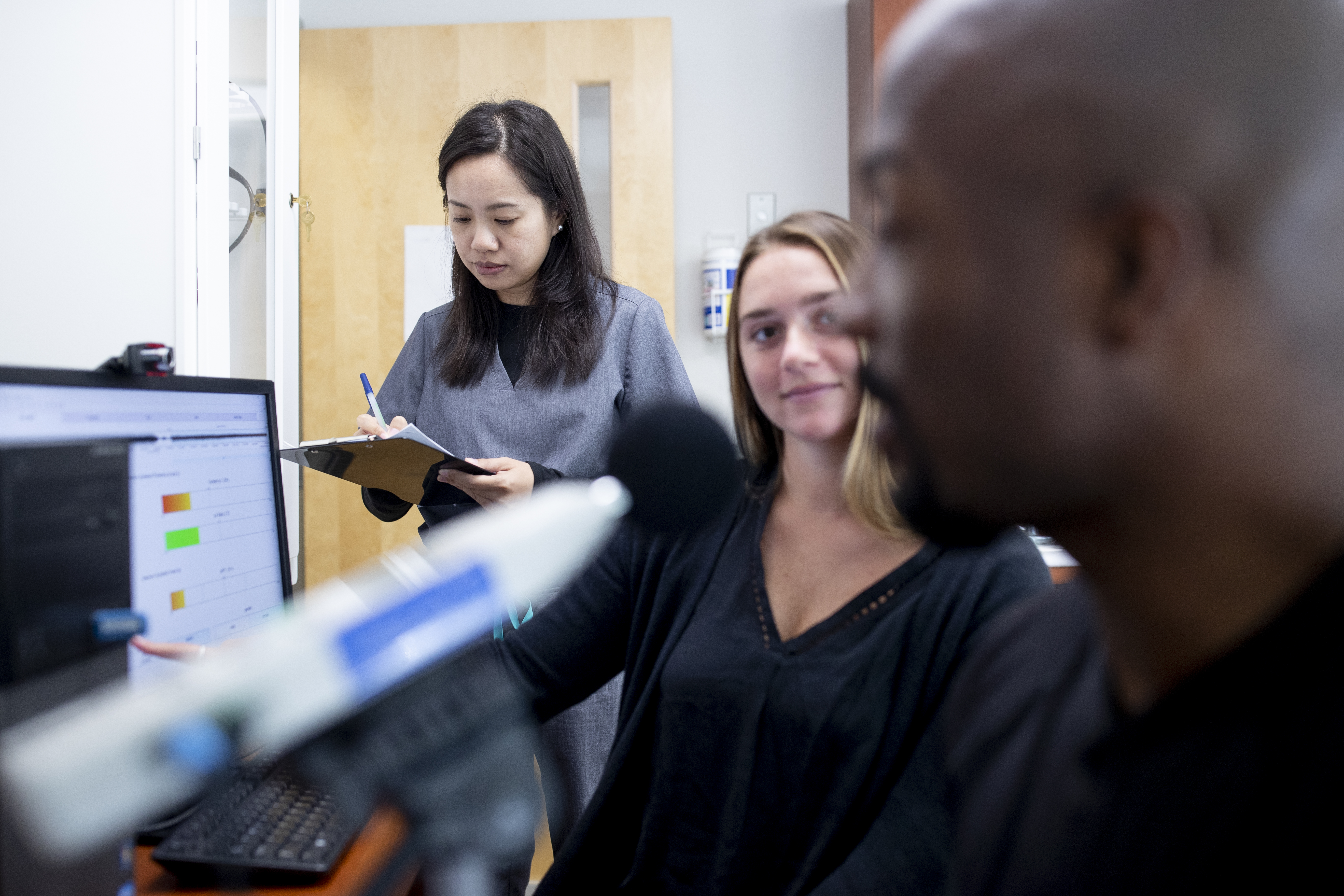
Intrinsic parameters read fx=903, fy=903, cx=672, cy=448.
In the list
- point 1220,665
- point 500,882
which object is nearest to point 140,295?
point 500,882

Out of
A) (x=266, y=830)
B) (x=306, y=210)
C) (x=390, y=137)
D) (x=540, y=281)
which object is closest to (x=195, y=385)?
(x=266, y=830)

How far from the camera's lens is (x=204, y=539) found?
2.68 feet

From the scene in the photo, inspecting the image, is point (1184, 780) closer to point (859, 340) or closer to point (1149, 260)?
point (1149, 260)

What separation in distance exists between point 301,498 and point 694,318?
129 centimetres

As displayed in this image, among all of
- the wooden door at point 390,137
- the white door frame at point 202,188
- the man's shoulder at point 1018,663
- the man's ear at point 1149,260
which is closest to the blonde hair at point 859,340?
the man's shoulder at point 1018,663

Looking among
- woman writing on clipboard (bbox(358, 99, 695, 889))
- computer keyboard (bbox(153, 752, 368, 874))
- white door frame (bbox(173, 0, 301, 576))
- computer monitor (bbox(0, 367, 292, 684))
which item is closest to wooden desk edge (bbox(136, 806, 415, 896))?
computer keyboard (bbox(153, 752, 368, 874))

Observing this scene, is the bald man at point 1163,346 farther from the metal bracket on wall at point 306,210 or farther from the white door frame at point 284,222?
the metal bracket on wall at point 306,210

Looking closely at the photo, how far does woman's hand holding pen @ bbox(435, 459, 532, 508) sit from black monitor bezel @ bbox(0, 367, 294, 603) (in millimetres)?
308

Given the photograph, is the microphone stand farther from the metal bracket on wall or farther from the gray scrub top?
the metal bracket on wall

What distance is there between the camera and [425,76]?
2.71m

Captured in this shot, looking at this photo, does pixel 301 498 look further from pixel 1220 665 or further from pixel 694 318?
pixel 1220 665

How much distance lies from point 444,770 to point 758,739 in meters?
0.56

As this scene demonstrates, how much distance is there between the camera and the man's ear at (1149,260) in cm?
30

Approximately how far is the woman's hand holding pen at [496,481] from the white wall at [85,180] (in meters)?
0.53
